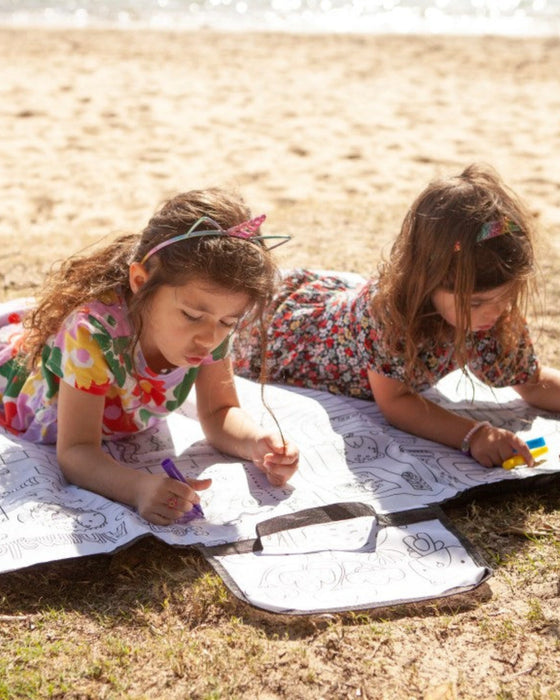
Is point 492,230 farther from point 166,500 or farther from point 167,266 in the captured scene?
point 166,500

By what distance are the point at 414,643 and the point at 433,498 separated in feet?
1.89

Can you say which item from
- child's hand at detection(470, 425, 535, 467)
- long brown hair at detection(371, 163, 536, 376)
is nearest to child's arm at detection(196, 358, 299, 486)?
long brown hair at detection(371, 163, 536, 376)

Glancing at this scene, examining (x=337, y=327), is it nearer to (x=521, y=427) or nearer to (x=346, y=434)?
(x=346, y=434)

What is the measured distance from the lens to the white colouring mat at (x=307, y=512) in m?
2.23

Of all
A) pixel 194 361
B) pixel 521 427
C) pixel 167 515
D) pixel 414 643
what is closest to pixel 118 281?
pixel 194 361

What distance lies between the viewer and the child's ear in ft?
7.86

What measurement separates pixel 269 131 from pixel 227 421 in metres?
4.63

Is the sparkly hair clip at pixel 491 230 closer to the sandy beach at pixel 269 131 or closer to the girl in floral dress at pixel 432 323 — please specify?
the girl in floral dress at pixel 432 323

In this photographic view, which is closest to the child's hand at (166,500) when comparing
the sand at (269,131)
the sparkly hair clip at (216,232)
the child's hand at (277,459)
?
the child's hand at (277,459)

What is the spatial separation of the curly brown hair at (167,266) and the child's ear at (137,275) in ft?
0.06

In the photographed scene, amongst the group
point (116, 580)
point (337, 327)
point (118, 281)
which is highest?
point (118, 281)

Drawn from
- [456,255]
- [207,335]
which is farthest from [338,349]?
[207,335]

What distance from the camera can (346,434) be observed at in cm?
293

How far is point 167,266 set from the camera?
2342 mm
